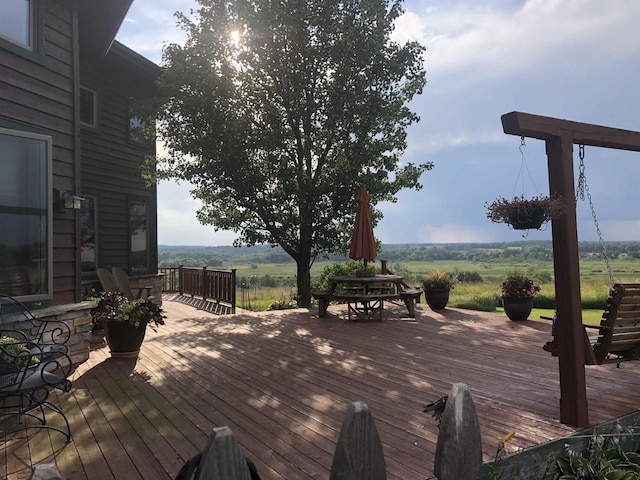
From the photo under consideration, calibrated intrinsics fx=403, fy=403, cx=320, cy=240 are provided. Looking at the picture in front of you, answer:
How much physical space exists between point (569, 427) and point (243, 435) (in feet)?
7.01

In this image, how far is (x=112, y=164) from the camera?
8.21 meters

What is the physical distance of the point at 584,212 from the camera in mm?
2926

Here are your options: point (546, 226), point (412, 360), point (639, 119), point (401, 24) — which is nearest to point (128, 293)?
point (412, 360)

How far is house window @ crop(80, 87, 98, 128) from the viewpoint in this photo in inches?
302

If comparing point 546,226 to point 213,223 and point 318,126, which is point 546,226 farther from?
point 213,223

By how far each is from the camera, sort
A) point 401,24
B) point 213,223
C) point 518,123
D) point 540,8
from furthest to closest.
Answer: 1. point 213,223
2. point 401,24
3. point 540,8
4. point 518,123

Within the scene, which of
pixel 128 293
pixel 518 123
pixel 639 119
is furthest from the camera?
pixel 128 293

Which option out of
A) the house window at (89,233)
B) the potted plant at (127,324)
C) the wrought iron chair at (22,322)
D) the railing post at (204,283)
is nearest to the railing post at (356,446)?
the wrought iron chair at (22,322)

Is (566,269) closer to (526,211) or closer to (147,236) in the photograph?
(526,211)

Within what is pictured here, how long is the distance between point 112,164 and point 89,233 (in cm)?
155

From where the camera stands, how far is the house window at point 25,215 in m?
3.94

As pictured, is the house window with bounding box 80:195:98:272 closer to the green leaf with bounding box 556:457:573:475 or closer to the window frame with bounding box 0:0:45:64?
the window frame with bounding box 0:0:45:64

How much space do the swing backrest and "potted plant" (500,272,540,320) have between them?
12.0 feet

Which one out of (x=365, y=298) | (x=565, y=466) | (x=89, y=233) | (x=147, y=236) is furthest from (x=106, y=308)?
(x=565, y=466)
